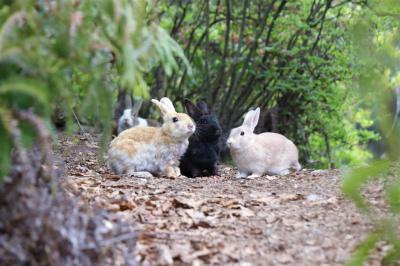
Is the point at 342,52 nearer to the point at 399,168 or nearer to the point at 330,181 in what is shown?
the point at 330,181

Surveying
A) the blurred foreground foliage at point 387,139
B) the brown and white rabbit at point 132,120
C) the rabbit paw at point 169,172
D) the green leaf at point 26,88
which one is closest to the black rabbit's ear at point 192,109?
the rabbit paw at point 169,172

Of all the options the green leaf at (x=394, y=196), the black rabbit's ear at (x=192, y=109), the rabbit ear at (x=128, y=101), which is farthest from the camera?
the rabbit ear at (x=128, y=101)

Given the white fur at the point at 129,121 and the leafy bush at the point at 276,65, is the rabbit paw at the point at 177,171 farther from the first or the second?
the white fur at the point at 129,121

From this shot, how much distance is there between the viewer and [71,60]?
3.01 m

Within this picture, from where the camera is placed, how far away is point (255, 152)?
697cm

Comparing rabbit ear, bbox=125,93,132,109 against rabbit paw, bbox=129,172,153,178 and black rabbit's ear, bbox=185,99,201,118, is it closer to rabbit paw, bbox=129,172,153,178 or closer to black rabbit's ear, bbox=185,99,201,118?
black rabbit's ear, bbox=185,99,201,118

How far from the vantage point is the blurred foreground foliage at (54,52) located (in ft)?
9.53

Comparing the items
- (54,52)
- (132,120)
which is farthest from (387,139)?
(132,120)

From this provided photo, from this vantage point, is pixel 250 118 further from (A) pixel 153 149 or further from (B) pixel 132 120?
(B) pixel 132 120

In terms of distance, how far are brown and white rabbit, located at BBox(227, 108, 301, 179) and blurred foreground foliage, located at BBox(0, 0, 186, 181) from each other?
3831mm

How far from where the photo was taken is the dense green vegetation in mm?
2992

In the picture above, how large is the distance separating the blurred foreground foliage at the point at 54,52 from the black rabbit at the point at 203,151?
4005 mm

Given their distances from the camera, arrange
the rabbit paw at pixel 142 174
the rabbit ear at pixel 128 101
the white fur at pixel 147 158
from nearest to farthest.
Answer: the rabbit paw at pixel 142 174, the white fur at pixel 147 158, the rabbit ear at pixel 128 101

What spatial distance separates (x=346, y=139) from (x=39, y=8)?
8.38 meters
